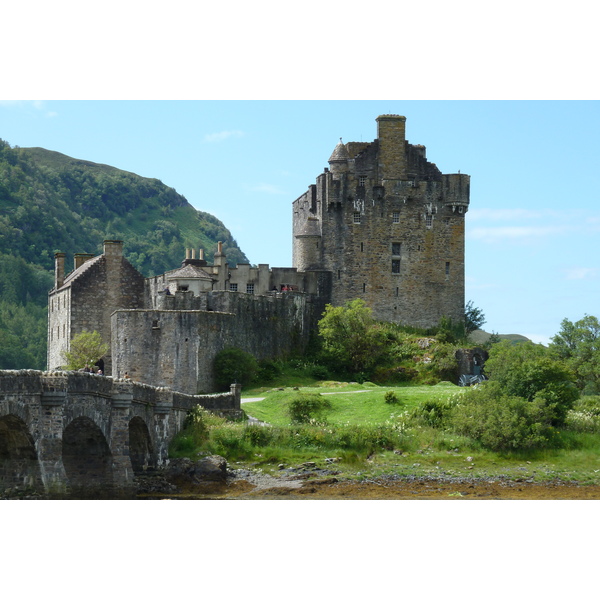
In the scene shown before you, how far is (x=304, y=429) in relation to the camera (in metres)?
52.2

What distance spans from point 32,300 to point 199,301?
2303 inches

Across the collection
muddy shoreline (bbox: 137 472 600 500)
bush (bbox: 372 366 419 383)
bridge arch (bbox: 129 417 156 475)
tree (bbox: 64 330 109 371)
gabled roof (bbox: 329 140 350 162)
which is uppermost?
gabled roof (bbox: 329 140 350 162)

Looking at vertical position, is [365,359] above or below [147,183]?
below

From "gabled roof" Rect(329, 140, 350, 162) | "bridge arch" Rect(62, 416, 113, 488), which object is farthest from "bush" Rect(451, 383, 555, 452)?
"gabled roof" Rect(329, 140, 350, 162)

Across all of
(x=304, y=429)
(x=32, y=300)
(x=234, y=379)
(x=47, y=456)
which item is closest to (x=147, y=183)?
(x=32, y=300)

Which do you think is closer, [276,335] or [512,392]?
[512,392]

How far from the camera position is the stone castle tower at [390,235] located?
258 ft

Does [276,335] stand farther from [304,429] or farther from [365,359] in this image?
[304,429]

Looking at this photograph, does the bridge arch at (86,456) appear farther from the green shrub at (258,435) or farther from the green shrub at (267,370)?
the green shrub at (267,370)

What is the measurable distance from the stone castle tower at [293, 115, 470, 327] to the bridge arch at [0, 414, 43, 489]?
1704 inches

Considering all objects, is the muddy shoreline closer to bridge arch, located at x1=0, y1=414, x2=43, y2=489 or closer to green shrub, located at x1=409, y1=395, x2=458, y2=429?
green shrub, located at x1=409, y1=395, x2=458, y2=429

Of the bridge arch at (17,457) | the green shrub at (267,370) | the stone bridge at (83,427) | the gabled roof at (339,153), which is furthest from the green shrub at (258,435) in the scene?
the gabled roof at (339,153)

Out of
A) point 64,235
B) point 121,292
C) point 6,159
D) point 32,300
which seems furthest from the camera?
point 6,159

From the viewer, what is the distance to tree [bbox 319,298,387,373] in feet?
231
